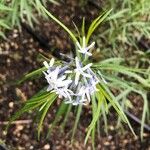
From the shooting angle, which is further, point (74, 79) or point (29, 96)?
point (29, 96)

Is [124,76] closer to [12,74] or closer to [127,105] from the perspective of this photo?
[127,105]

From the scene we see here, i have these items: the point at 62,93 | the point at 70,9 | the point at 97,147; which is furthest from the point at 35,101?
the point at 70,9

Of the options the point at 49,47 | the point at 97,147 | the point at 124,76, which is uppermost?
the point at 49,47

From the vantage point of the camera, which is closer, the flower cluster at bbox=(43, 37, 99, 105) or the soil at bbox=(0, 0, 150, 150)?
the flower cluster at bbox=(43, 37, 99, 105)

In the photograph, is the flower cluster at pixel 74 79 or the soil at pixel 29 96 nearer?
the flower cluster at pixel 74 79
